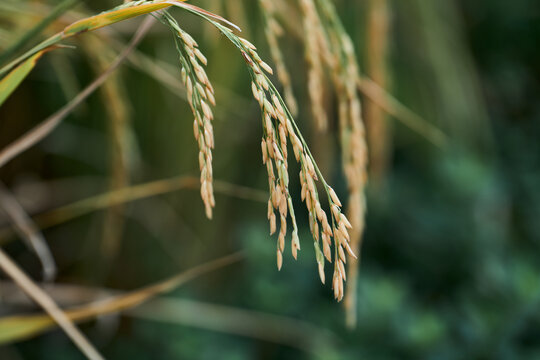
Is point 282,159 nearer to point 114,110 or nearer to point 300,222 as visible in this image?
point 114,110

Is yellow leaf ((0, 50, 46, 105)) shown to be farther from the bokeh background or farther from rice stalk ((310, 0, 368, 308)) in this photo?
the bokeh background

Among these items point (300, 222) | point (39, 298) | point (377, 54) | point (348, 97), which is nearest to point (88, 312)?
point (39, 298)

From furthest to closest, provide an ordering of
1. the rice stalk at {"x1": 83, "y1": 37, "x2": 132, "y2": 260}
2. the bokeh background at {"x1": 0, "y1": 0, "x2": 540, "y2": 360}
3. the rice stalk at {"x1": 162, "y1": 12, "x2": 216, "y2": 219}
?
the bokeh background at {"x1": 0, "y1": 0, "x2": 540, "y2": 360} → the rice stalk at {"x1": 83, "y1": 37, "x2": 132, "y2": 260} → the rice stalk at {"x1": 162, "y1": 12, "x2": 216, "y2": 219}

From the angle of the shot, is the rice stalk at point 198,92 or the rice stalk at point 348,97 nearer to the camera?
the rice stalk at point 198,92

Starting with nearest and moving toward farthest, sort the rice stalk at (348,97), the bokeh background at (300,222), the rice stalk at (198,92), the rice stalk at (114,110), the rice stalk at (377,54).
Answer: the rice stalk at (198,92) → the rice stalk at (348,97) → the rice stalk at (114,110) → the rice stalk at (377,54) → the bokeh background at (300,222)

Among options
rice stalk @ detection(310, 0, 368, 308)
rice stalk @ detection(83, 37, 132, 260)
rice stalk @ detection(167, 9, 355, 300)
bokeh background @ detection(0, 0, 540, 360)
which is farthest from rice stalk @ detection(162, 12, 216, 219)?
bokeh background @ detection(0, 0, 540, 360)

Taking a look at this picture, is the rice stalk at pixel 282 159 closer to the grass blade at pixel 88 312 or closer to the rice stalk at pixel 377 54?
the grass blade at pixel 88 312

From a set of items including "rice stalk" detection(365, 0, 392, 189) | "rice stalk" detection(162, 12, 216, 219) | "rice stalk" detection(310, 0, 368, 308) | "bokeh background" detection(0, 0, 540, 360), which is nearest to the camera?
"rice stalk" detection(162, 12, 216, 219)

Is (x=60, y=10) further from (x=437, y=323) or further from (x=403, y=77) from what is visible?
(x=403, y=77)

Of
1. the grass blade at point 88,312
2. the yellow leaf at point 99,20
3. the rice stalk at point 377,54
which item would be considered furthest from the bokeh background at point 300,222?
the yellow leaf at point 99,20
